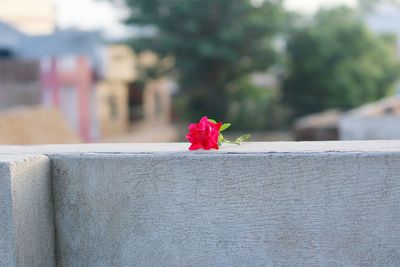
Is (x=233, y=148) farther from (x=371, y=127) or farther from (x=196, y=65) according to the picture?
(x=196, y=65)

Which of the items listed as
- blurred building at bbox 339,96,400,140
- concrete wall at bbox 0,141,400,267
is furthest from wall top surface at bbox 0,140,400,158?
blurred building at bbox 339,96,400,140

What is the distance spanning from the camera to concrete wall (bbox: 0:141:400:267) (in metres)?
2.33

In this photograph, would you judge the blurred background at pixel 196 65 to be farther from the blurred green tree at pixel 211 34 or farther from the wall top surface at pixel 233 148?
the wall top surface at pixel 233 148

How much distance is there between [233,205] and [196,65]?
2060 centimetres

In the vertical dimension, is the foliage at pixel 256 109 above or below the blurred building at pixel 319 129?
above

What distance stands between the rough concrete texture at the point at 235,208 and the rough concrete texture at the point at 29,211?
9 cm

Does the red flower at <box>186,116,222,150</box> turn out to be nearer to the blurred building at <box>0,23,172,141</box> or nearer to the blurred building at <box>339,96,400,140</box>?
the blurred building at <box>339,96,400,140</box>

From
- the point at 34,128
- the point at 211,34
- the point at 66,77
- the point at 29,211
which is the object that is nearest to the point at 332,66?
the point at 211,34

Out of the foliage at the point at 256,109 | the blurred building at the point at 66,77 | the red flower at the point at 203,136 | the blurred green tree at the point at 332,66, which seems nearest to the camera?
the red flower at the point at 203,136

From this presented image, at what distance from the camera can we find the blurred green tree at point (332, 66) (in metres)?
24.8

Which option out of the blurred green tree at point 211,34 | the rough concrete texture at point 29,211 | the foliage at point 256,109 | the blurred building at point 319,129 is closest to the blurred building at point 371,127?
the blurred building at point 319,129

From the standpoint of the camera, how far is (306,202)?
2373 mm

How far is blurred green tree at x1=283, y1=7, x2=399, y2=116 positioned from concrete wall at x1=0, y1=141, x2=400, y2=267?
2260cm

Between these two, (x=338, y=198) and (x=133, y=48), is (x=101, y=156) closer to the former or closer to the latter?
(x=338, y=198)
